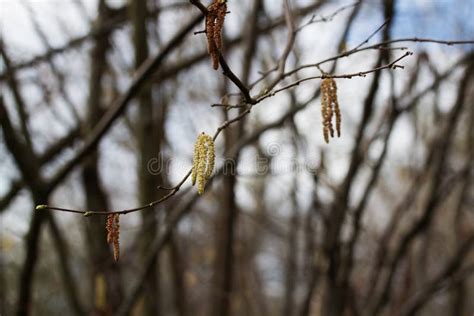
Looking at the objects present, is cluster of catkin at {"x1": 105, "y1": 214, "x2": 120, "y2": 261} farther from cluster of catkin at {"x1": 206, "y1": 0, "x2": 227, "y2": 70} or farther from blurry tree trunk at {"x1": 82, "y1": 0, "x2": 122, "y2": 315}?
blurry tree trunk at {"x1": 82, "y1": 0, "x2": 122, "y2": 315}

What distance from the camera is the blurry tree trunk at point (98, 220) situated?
333cm

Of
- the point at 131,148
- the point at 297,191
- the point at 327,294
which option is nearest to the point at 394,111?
the point at 327,294

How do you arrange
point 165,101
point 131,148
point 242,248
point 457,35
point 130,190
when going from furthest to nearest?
point 130,190 < point 242,248 < point 131,148 < point 457,35 < point 165,101

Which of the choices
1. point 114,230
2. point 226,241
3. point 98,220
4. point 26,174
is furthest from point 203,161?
point 98,220

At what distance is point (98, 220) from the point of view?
3.35m

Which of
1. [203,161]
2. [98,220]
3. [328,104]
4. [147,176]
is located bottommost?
[203,161]

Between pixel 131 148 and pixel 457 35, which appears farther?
pixel 131 148

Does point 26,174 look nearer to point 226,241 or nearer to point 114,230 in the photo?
point 226,241

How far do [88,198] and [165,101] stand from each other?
3.16 ft

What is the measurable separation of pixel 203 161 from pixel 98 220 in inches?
97.4

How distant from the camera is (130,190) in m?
7.62

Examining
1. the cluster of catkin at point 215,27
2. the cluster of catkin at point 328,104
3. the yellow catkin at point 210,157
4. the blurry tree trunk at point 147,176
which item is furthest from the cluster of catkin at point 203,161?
the blurry tree trunk at point 147,176

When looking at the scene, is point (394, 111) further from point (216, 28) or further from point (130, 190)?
point (130, 190)

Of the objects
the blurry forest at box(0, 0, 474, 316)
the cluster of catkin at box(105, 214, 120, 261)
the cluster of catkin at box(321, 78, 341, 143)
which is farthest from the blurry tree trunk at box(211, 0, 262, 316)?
the cluster of catkin at box(105, 214, 120, 261)
